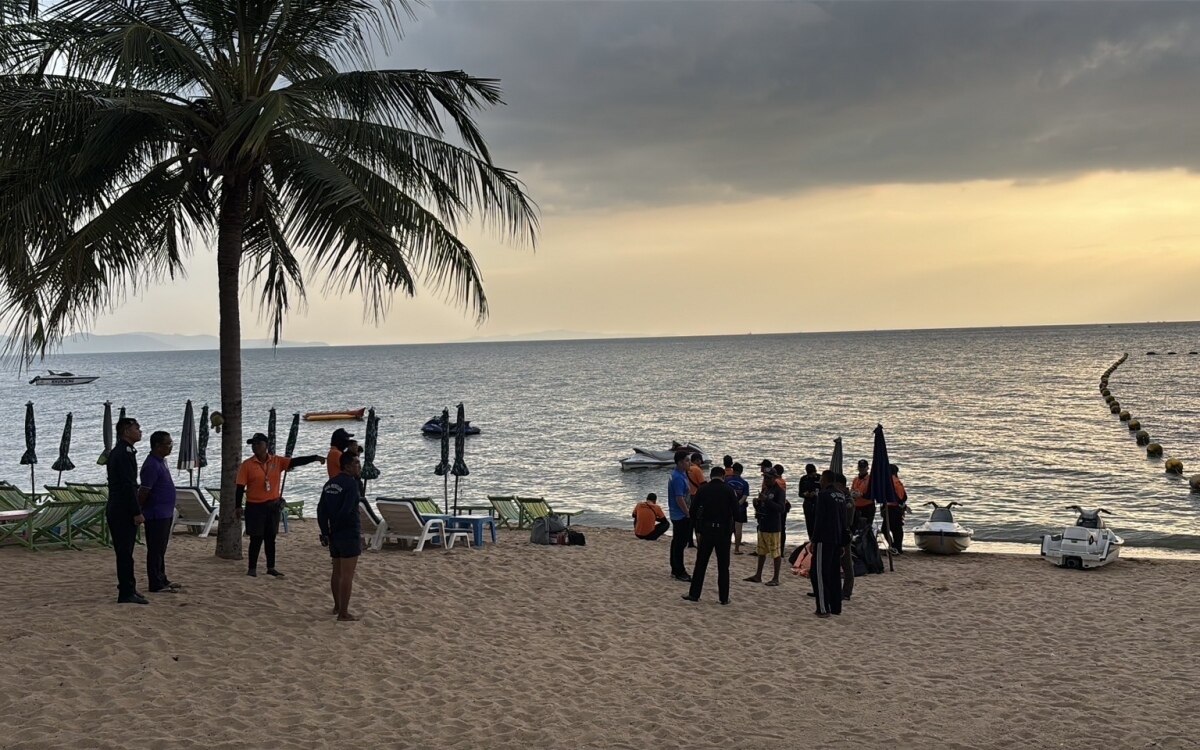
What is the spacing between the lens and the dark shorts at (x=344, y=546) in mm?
8281

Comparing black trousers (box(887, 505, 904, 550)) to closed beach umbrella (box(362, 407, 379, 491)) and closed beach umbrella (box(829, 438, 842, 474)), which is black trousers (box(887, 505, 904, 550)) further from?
closed beach umbrella (box(362, 407, 379, 491))

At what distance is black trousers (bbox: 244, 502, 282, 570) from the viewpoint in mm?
9711

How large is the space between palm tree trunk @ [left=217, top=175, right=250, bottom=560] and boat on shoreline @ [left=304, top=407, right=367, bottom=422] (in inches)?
2157

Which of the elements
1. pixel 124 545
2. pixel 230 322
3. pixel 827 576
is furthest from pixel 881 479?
pixel 124 545

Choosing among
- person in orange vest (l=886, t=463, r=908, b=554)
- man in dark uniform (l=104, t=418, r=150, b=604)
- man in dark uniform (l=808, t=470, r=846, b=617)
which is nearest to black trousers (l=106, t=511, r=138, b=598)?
man in dark uniform (l=104, t=418, r=150, b=604)

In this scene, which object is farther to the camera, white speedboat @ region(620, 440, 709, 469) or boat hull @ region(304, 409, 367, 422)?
boat hull @ region(304, 409, 367, 422)

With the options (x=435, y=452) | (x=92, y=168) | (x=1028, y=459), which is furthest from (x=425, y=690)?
(x=435, y=452)

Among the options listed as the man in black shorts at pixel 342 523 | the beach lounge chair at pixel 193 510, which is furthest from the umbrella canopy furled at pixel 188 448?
the man in black shorts at pixel 342 523

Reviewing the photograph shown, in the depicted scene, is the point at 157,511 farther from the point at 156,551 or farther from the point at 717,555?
the point at 717,555

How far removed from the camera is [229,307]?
10.4 meters

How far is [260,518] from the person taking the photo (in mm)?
9742

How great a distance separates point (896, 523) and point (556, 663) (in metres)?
9.34

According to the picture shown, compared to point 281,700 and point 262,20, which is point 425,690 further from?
point 262,20

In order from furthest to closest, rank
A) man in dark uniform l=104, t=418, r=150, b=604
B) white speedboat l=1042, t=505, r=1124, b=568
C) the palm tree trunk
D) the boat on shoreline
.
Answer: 1. the boat on shoreline
2. white speedboat l=1042, t=505, r=1124, b=568
3. the palm tree trunk
4. man in dark uniform l=104, t=418, r=150, b=604
